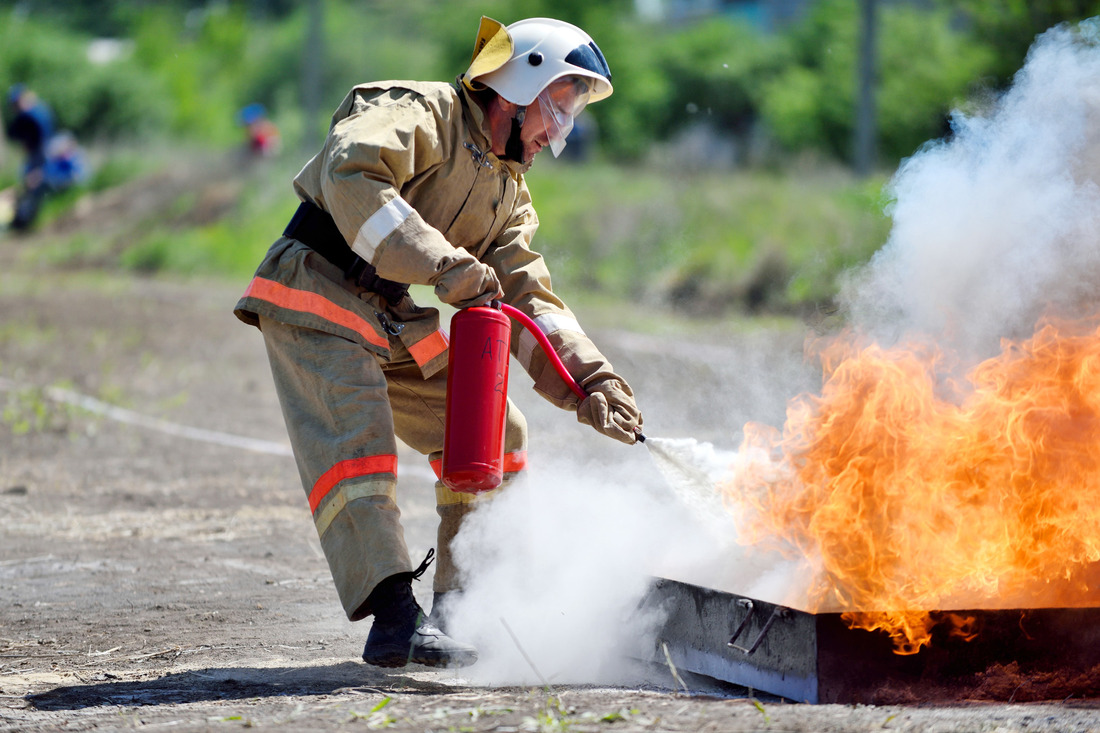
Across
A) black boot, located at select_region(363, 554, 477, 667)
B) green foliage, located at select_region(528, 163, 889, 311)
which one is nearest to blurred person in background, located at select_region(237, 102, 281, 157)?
green foliage, located at select_region(528, 163, 889, 311)

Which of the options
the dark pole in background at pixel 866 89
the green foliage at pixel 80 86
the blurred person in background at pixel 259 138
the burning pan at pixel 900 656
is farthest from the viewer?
the green foliage at pixel 80 86

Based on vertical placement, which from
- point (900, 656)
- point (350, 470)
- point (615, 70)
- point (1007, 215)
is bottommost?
point (900, 656)

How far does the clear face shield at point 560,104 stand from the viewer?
4109 mm

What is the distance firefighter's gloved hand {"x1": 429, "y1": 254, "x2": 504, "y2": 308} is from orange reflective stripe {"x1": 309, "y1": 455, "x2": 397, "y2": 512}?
559 millimetres

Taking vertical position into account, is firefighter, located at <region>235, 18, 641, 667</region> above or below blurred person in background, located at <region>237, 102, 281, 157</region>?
below

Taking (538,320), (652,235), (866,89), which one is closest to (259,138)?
(652,235)

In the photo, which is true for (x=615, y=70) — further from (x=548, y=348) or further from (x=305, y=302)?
(x=305, y=302)

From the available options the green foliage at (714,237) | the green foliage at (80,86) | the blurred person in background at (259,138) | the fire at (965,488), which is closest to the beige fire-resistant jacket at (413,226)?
the fire at (965,488)

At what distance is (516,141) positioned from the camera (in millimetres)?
4168

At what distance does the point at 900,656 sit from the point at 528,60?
7.34 ft

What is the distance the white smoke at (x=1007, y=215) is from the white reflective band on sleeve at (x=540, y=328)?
3.92 ft

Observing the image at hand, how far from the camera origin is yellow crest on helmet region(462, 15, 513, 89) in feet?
13.1

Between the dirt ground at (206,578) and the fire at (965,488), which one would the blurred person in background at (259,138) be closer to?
the dirt ground at (206,578)

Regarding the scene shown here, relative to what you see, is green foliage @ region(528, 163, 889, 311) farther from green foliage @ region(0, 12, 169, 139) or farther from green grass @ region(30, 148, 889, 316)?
green foliage @ region(0, 12, 169, 139)
